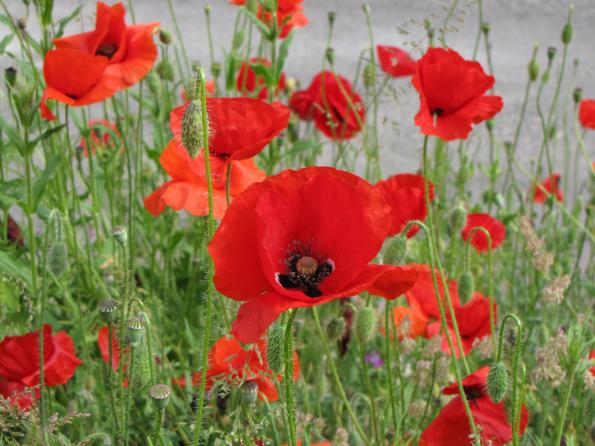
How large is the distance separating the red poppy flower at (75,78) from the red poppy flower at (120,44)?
0.03m

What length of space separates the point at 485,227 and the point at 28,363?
752mm

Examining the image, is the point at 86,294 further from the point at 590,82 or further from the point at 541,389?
the point at 590,82

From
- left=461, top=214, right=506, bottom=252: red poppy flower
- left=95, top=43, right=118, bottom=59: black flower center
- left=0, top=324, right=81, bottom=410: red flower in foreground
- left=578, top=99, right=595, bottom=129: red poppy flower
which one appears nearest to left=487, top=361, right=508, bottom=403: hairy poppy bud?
left=0, top=324, right=81, bottom=410: red flower in foreground

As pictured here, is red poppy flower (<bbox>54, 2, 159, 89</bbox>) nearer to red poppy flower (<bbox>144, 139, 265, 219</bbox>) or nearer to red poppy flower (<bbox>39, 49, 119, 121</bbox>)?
red poppy flower (<bbox>39, 49, 119, 121</bbox>)

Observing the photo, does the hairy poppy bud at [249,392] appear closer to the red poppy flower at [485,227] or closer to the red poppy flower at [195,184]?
the red poppy flower at [195,184]

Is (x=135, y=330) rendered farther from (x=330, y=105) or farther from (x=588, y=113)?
(x=588, y=113)

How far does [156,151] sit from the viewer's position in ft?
5.23

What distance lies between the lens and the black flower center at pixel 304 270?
30.0 inches

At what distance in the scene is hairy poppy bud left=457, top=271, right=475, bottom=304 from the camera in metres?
1.10

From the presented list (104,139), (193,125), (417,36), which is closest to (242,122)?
(193,125)

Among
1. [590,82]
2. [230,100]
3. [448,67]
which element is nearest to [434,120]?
[448,67]

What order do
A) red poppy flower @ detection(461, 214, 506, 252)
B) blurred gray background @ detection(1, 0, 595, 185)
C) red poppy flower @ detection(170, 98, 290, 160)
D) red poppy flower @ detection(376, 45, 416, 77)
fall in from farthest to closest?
blurred gray background @ detection(1, 0, 595, 185)
red poppy flower @ detection(376, 45, 416, 77)
red poppy flower @ detection(461, 214, 506, 252)
red poppy flower @ detection(170, 98, 290, 160)

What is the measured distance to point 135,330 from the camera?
0.83 meters

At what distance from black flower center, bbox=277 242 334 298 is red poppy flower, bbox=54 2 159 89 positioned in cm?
57
